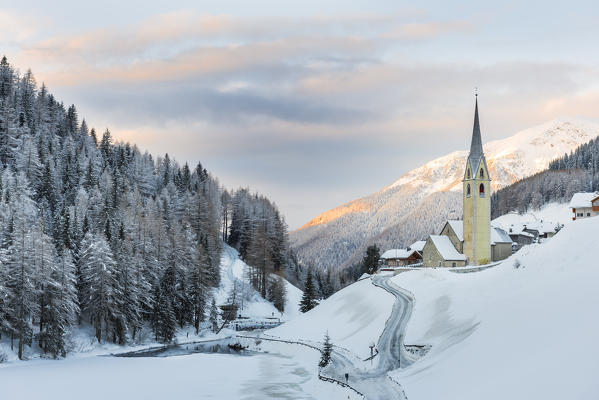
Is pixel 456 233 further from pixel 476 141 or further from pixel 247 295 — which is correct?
pixel 247 295

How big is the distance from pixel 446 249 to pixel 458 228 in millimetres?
5812

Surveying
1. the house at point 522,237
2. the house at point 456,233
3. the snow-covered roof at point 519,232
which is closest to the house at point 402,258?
the house at point 456,233

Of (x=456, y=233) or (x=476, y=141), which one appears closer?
(x=476, y=141)

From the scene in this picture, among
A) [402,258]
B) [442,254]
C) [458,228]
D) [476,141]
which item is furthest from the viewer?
[402,258]

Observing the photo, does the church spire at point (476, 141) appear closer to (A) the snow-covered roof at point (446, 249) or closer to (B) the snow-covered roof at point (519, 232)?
(A) the snow-covered roof at point (446, 249)

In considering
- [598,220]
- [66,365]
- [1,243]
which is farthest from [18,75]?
[598,220]

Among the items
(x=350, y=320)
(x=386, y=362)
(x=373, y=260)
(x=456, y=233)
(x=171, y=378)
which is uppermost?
(x=456, y=233)

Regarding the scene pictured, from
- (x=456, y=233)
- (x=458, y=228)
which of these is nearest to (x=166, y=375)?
(x=456, y=233)

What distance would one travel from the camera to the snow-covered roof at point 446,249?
106000 mm

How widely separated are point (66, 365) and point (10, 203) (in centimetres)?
3710

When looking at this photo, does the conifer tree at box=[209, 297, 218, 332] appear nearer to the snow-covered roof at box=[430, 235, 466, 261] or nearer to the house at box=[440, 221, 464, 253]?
the snow-covered roof at box=[430, 235, 466, 261]

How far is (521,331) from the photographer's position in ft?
120

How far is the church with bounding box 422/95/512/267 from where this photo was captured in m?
105

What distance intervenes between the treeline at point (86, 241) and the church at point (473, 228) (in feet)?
145
